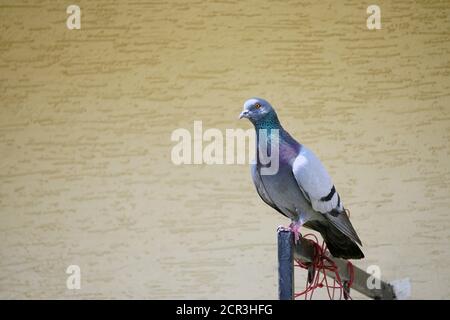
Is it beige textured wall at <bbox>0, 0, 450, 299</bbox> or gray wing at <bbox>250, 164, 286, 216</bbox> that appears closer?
gray wing at <bbox>250, 164, 286, 216</bbox>

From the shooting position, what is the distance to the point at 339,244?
4652 millimetres

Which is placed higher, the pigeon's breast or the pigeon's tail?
the pigeon's breast

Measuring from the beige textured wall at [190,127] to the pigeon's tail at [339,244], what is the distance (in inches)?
61.4

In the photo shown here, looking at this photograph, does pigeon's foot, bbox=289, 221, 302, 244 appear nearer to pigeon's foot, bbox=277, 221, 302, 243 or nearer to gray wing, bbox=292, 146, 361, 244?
pigeon's foot, bbox=277, 221, 302, 243

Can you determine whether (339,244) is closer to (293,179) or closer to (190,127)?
(293,179)

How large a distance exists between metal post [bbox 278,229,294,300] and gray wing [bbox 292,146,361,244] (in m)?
0.65

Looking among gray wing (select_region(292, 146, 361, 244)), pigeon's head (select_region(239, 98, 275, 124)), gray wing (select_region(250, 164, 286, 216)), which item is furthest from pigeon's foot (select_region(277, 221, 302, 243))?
pigeon's head (select_region(239, 98, 275, 124))

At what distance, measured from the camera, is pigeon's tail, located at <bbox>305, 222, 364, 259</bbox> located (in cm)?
461

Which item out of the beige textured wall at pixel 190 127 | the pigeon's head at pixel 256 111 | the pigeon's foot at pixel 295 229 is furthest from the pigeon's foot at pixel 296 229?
the beige textured wall at pixel 190 127

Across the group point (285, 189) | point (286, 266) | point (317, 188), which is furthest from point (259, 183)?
point (286, 266)

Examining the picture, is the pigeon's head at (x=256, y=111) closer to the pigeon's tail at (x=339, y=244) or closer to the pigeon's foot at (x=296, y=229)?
the pigeon's foot at (x=296, y=229)

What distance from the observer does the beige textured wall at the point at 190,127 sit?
6246 mm

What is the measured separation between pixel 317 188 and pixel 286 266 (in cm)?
78
